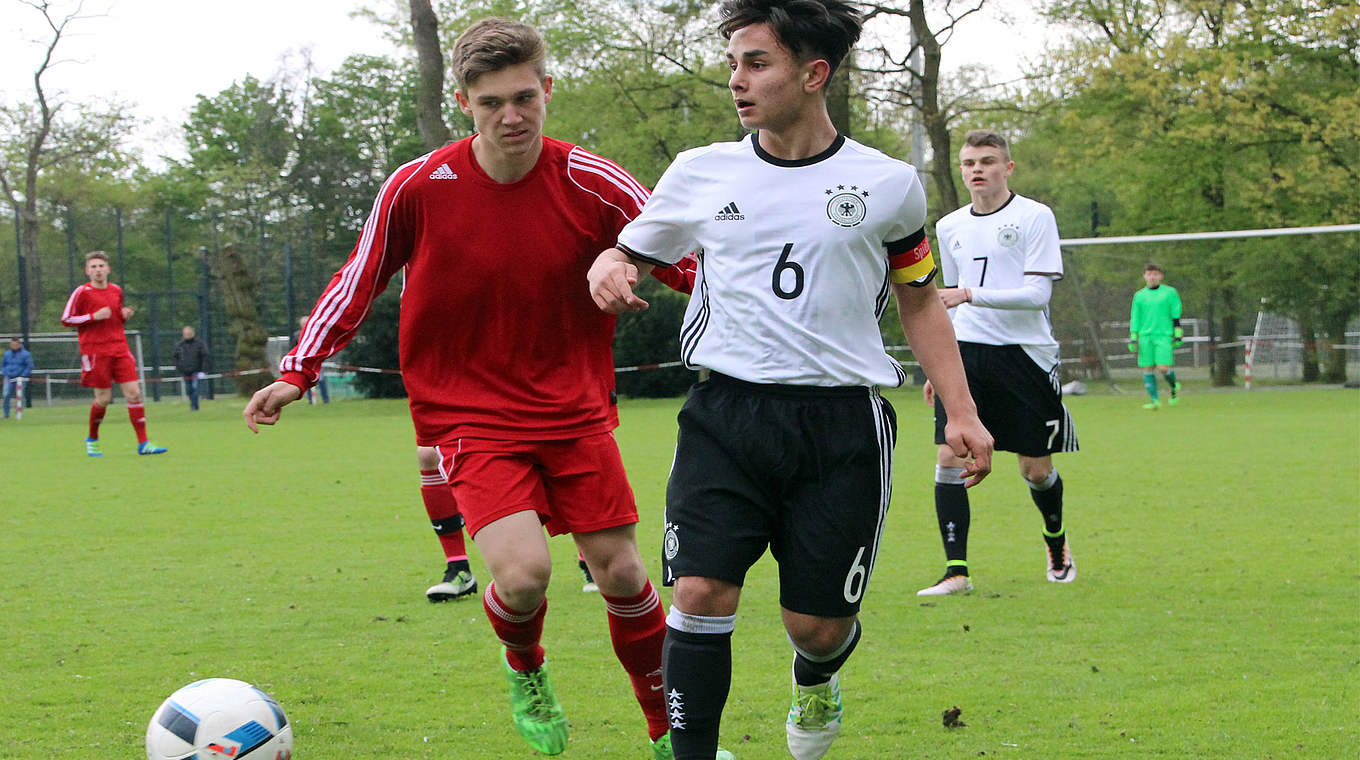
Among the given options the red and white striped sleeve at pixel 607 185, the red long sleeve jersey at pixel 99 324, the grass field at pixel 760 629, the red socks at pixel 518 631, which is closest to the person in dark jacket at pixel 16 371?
the red long sleeve jersey at pixel 99 324

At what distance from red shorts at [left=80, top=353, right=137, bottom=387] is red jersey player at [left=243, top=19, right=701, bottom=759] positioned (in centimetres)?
1200

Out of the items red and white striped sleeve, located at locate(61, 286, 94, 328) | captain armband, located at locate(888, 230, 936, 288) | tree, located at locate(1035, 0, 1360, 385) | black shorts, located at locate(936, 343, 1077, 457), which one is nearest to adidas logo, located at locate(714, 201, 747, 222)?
captain armband, located at locate(888, 230, 936, 288)

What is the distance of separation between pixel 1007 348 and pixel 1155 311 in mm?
15860

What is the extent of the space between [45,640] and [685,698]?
3.58 m

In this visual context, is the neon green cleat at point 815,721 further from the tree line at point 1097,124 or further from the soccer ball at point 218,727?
the tree line at point 1097,124

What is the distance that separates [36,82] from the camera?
128 feet

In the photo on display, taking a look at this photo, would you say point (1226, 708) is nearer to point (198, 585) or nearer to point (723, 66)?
point (198, 585)

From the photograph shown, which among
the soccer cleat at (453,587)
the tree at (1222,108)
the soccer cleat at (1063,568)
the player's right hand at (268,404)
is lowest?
the soccer cleat at (1063,568)

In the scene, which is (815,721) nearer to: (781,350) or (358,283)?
(781,350)

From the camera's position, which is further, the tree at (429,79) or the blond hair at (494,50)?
the tree at (429,79)

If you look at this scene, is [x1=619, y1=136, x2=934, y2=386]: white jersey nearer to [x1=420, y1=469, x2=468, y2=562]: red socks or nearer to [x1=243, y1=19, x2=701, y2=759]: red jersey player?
[x1=243, y1=19, x2=701, y2=759]: red jersey player

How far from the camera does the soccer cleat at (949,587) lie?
6.76m

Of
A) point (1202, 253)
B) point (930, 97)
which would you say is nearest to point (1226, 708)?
point (1202, 253)

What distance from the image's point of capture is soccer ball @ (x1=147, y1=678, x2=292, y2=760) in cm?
379
